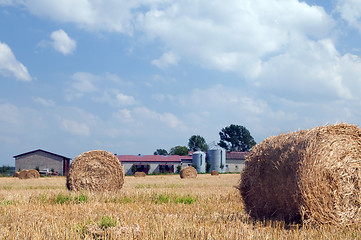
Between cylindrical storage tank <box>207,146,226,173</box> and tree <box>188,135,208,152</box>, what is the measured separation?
3984 cm

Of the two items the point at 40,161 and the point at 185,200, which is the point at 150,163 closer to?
the point at 40,161

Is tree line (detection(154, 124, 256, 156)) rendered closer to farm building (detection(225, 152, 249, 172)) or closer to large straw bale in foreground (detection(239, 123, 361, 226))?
farm building (detection(225, 152, 249, 172))

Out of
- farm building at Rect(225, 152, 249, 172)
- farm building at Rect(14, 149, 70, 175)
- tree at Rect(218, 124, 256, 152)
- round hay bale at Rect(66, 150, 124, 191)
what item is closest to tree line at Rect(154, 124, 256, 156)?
tree at Rect(218, 124, 256, 152)

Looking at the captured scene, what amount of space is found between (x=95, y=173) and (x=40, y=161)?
48.7 meters

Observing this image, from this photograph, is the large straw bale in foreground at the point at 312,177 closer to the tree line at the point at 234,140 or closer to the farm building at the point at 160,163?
the farm building at the point at 160,163

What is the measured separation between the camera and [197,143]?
116 meters

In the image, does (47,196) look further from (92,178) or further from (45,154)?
(45,154)

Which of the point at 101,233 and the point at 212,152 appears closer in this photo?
the point at 101,233

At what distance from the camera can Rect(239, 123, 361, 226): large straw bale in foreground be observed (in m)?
7.49

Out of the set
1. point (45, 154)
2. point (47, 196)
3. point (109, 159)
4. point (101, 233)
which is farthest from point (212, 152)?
point (101, 233)

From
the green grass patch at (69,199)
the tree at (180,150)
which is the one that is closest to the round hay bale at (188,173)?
the green grass patch at (69,199)

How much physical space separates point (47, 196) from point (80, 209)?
10.3 feet

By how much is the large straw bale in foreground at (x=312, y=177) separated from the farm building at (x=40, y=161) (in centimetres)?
5734

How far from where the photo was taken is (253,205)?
29.0 ft
